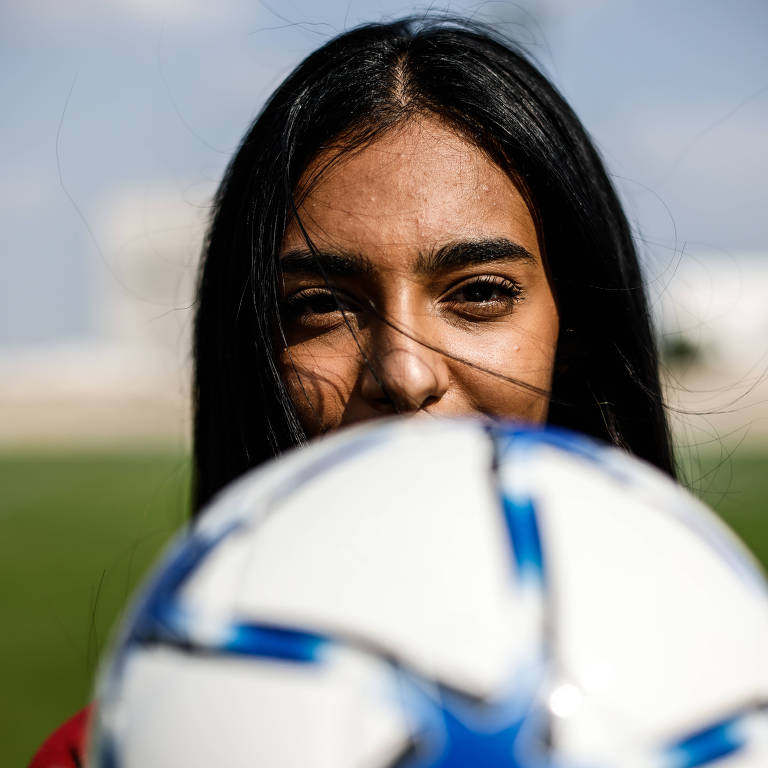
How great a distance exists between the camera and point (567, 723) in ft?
2.63

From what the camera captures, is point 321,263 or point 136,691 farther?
point 321,263

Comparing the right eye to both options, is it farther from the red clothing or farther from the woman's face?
the red clothing

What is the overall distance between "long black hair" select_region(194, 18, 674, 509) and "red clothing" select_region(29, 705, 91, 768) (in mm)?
522


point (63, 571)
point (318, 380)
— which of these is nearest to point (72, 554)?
point (63, 571)

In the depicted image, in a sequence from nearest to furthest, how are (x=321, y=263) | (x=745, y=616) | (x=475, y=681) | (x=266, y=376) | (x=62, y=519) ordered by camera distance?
(x=475, y=681) < (x=745, y=616) < (x=321, y=263) < (x=266, y=376) < (x=62, y=519)

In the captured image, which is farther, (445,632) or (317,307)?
(317,307)

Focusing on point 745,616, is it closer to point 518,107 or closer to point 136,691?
point 136,691

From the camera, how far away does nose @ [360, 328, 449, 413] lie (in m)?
1.41

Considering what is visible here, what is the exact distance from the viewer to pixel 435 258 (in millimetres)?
1503

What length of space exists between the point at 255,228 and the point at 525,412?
604mm

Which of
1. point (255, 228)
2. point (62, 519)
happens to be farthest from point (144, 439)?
point (255, 228)

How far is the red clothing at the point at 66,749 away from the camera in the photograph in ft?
5.15

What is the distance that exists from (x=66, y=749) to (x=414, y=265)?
1.02 meters

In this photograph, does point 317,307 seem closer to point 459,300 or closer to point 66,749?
point 459,300
